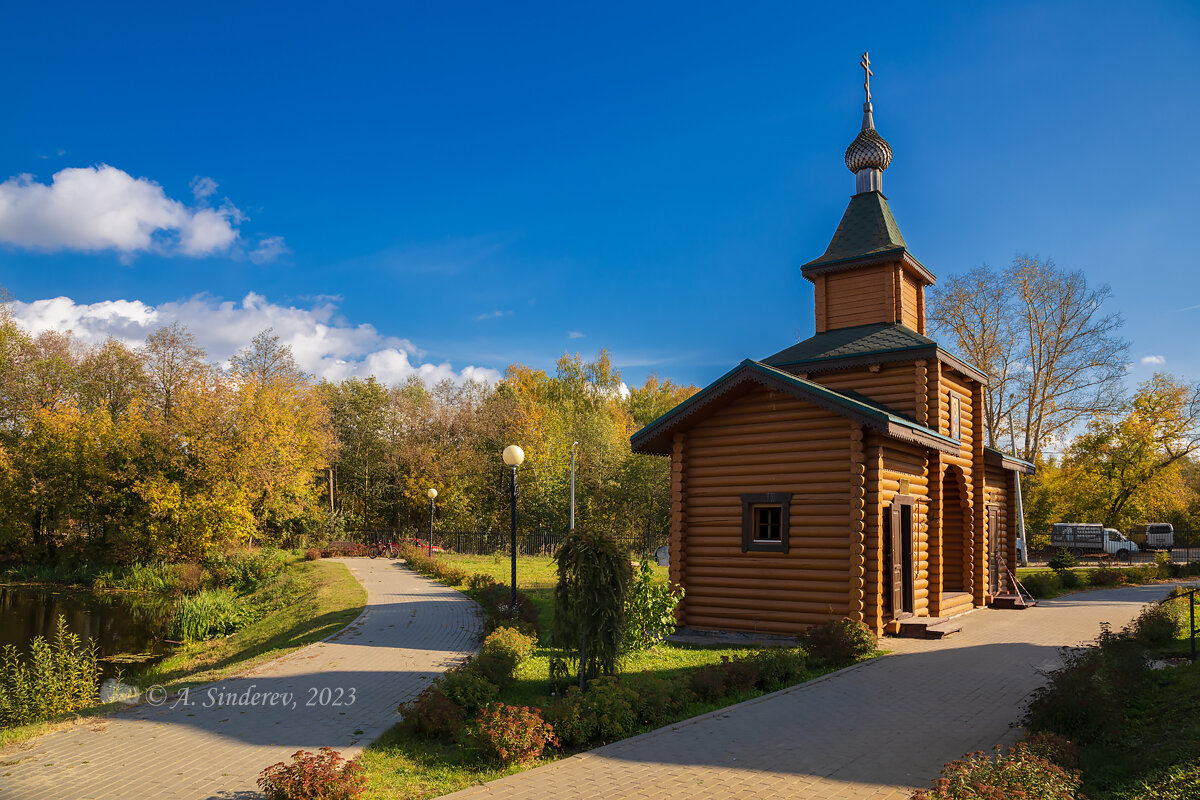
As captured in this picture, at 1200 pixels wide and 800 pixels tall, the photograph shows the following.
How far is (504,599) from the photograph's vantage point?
14.8 meters

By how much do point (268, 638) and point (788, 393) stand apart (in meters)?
13.2

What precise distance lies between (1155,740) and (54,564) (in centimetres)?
3999

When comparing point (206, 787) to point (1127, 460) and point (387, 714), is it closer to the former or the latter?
point (387, 714)

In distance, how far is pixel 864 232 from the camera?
59.4 feet

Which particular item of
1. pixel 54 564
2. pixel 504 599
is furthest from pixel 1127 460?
pixel 54 564

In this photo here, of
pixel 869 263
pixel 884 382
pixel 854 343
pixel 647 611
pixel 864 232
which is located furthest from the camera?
pixel 864 232

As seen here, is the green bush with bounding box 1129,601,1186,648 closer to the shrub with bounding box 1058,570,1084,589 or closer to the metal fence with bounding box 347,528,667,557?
the shrub with bounding box 1058,570,1084,589

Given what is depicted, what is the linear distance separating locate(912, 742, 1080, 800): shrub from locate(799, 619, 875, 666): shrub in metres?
5.30

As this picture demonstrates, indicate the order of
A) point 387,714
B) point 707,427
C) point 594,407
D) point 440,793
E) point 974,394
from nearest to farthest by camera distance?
point 440,793 < point 387,714 < point 707,427 < point 974,394 < point 594,407

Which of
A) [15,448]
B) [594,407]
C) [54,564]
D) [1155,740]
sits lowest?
[54,564]

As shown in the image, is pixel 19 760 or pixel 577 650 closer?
pixel 19 760

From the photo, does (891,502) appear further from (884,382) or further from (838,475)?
(884,382)

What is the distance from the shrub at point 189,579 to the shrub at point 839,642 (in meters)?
23.0

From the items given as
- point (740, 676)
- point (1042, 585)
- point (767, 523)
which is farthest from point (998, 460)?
point (740, 676)
